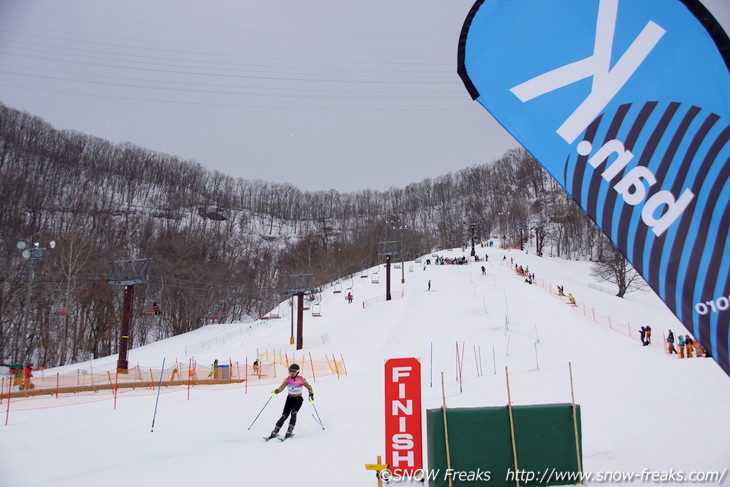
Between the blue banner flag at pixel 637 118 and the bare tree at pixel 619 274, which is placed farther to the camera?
the bare tree at pixel 619 274

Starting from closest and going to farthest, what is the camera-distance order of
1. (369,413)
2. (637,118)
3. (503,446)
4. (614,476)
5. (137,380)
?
(637,118)
(503,446)
(614,476)
(369,413)
(137,380)

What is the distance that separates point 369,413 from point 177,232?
72.0 metres

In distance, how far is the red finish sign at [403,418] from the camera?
5707 millimetres

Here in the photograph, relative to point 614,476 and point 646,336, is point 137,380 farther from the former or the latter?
point 646,336

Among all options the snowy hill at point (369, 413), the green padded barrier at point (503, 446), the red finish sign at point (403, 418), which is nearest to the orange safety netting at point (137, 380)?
the snowy hill at point (369, 413)

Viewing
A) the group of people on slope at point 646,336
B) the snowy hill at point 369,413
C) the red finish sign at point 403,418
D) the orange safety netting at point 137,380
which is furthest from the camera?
the group of people on slope at point 646,336

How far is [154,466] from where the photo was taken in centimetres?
707

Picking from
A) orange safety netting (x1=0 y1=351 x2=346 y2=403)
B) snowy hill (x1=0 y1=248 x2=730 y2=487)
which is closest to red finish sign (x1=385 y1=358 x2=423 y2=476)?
snowy hill (x1=0 y1=248 x2=730 y2=487)

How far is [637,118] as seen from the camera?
10.7 feet

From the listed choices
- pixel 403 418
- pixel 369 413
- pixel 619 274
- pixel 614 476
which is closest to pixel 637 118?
pixel 403 418

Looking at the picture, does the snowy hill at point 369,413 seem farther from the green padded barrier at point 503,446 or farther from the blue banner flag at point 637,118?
the blue banner flag at point 637,118

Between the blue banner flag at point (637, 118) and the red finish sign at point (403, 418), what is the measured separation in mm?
3356

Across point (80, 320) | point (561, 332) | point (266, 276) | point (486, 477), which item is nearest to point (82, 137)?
point (266, 276)

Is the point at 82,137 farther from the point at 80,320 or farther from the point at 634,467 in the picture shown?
the point at 634,467
